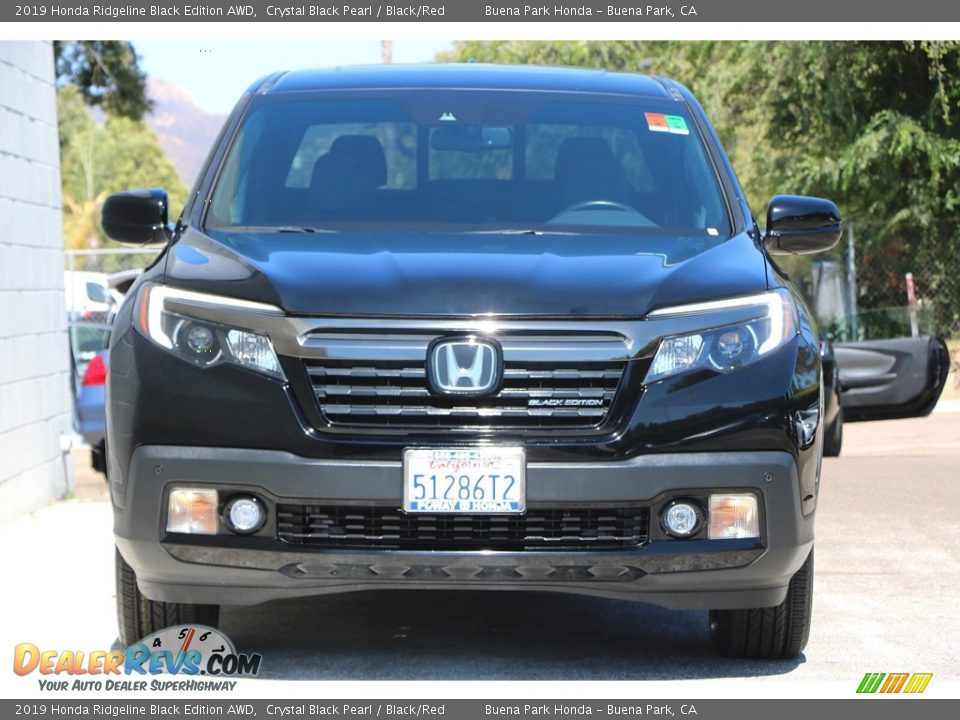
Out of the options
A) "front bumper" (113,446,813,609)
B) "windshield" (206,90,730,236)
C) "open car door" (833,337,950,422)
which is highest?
"windshield" (206,90,730,236)

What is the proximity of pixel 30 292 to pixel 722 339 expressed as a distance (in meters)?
5.73

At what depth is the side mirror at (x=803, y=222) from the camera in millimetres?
5965

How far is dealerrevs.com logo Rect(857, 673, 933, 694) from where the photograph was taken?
16.6ft

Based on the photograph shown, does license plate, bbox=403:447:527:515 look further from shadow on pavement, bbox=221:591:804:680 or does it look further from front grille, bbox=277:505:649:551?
shadow on pavement, bbox=221:591:804:680

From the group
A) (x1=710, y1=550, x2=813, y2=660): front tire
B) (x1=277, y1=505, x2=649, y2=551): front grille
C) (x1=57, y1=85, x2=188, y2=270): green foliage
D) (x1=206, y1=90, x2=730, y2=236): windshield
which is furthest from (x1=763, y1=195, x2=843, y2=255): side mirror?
(x1=57, y1=85, x2=188, y2=270): green foliage

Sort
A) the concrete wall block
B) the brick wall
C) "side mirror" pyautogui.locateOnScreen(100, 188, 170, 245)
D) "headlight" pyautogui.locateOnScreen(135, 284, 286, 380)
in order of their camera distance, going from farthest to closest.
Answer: the concrete wall block → the brick wall → "side mirror" pyautogui.locateOnScreen(100, 188, 170, 245) → "headlight" pyautogui.locateOnScreen(135, 284, 286, 380)

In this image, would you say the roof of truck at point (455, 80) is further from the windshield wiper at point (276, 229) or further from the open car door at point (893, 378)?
the open car door at point (893, 378)

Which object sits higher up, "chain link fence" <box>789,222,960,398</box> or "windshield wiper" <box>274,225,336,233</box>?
"windshield wiper" <box>274,225,336,233</box>

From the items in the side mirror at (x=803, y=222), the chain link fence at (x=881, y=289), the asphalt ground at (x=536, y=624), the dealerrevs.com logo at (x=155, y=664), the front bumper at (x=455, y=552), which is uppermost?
the side mirror at (x=803, y=222)

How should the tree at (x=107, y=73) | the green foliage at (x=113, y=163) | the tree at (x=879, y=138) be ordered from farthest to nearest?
1. the green foliage at (x=113, y=163)
2. the tree at (x=107, y=73)
3. the tree at (x=879, y=138)

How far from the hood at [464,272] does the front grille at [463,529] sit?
1.82 ft

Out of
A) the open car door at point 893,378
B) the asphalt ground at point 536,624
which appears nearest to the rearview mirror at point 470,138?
the asphalt ground at point 536,624

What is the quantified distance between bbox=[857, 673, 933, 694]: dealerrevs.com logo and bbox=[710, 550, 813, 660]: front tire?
0.87ft

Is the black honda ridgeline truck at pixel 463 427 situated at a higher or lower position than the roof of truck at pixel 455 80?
lower
